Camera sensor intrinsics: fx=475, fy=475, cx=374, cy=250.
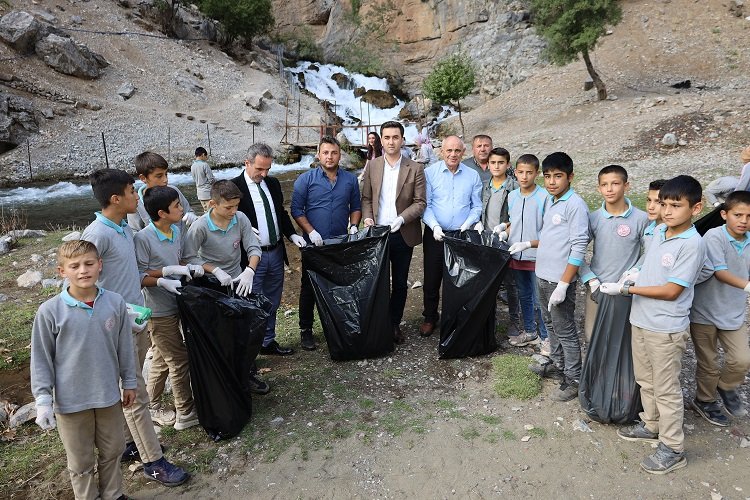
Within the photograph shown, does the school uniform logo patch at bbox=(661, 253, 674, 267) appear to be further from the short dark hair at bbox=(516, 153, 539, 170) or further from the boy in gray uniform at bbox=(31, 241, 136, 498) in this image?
the boy in gray uniform at bbox=(31, 241, 136, 498)

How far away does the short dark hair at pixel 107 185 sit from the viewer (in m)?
2.56

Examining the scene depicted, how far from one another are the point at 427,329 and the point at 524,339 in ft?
2.72

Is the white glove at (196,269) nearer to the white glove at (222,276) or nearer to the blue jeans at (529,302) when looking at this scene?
the white glove at (222,276)

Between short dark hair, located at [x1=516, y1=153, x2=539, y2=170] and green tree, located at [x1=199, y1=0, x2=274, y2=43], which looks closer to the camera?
short dark hair, located at [x1=516, y1=153, x2=539, y2=170]

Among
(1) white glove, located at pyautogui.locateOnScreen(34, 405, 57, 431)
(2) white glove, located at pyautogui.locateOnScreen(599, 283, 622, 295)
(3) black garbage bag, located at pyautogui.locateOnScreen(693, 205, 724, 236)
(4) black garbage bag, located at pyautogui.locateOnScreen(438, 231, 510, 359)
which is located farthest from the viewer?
(3) black garbage bag, located at pyautogui.locateOnScreen(693, 205, 724, 236)

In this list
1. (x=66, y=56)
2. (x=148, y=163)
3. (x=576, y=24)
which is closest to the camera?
(x=148, y=163)

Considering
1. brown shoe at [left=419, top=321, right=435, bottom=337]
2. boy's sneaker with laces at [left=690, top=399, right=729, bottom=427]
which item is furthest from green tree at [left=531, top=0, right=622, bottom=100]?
boy's sneaker with laces at [left=690, top=399, right=729, bottom=427]

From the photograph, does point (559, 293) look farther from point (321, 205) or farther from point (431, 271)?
point (321, 205)

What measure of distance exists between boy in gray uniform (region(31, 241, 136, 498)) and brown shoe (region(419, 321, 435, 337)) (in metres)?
2.50

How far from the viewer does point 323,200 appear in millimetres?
3969

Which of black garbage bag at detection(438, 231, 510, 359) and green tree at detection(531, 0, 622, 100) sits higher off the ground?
green tree at detection(531, 0, 622, 100)

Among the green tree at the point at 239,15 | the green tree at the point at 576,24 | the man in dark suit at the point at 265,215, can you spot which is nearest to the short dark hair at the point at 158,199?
the man in dark suit at the point at 265,215

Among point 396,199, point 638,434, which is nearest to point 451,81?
point 396,199

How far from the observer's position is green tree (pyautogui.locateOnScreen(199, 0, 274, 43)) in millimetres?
28141
